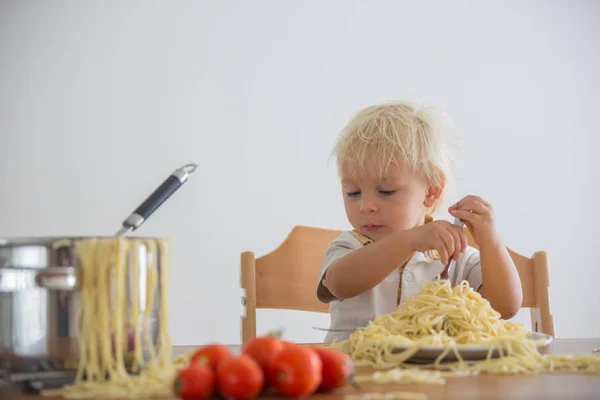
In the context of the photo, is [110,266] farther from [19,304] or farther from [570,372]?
[570,372]

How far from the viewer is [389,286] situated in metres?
1.58

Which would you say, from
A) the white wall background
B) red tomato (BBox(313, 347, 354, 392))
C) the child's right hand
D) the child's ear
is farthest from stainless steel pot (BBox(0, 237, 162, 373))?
the white wall background

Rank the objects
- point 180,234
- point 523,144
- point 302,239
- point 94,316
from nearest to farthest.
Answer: point 94,316, point 302,239, point 180,234, point 523,144

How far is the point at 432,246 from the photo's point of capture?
1.27m

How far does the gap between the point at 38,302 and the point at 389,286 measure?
3.25 feet

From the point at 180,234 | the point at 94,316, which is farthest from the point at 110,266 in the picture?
the point at 180,234

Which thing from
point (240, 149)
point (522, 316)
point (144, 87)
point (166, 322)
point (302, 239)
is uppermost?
point (144, 87)

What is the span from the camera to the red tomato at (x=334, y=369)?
2.34ft

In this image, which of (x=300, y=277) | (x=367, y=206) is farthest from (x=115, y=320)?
(x=300, y=277)

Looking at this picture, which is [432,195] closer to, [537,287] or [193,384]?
[537,287]

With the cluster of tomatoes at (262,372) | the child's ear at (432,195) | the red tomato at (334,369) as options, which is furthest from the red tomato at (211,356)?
the child's ear at (432,195)

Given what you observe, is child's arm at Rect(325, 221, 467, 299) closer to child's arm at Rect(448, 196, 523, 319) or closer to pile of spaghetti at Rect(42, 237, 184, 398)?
child's arm at Rect(448, 196, 523, 319)

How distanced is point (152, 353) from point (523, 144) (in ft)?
8.80

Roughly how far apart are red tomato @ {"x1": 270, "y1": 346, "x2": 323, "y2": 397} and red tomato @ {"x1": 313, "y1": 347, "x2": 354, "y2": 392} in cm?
3
